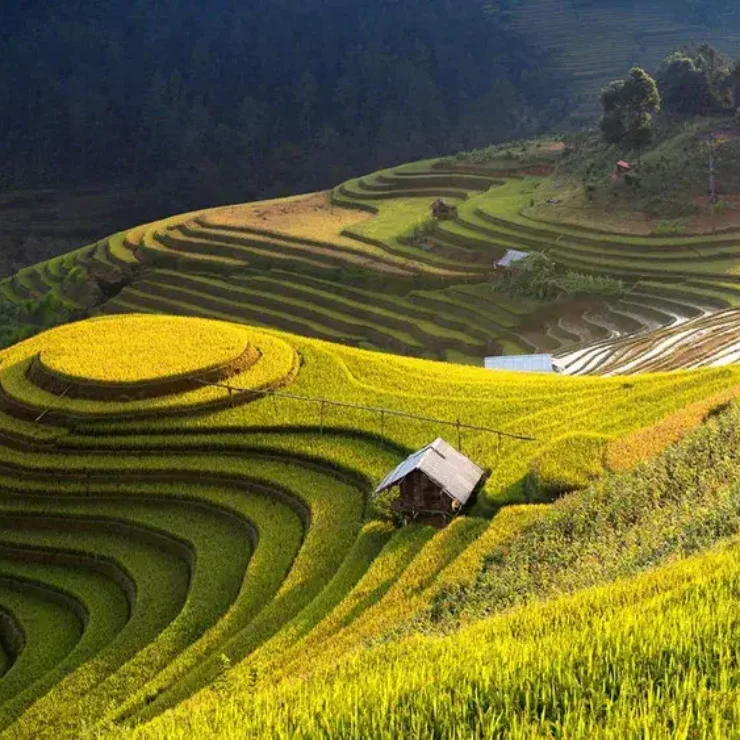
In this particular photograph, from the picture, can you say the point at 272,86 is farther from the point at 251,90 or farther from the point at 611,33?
the point at 611,33

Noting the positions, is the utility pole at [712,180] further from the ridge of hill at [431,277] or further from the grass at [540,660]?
the grass at [540,660]

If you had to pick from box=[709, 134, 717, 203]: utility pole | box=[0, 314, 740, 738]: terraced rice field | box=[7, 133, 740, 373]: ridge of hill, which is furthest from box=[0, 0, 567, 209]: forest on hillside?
box=[0, 314, 740, 738]: terraced rice field

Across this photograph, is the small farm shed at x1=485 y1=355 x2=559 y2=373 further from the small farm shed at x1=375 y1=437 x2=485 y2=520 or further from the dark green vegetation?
the dark green vegetation

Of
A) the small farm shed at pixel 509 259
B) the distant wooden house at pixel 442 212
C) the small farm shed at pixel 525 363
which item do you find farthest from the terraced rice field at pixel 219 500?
the distant wooden house at pixel 442 212

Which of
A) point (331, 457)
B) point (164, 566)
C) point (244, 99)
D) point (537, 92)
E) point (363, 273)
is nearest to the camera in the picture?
point (164, 566)

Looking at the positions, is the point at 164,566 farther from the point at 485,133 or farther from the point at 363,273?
the point at 485,133

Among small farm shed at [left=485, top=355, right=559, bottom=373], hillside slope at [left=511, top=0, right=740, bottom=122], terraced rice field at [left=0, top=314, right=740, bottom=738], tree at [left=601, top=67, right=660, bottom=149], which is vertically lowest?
small farm shed at [left=485, top=355, right=559, bottom=373]

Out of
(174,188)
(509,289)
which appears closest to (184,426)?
(509,289)
